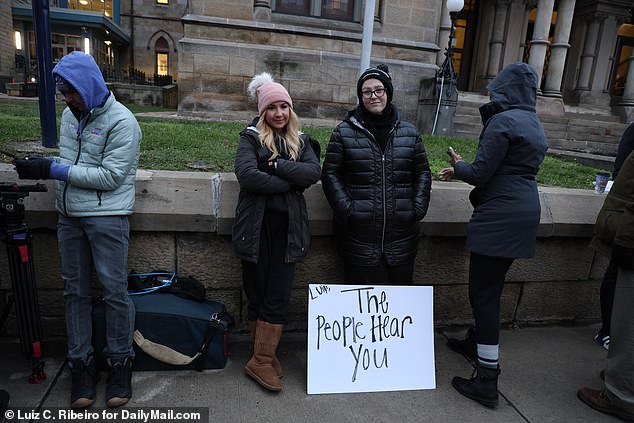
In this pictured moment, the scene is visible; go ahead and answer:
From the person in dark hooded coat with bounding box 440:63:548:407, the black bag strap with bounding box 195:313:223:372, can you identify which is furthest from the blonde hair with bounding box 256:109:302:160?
the black bag strap with bounding box 195:313:223:372

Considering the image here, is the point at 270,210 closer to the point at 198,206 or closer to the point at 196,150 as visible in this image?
the point at 198,206

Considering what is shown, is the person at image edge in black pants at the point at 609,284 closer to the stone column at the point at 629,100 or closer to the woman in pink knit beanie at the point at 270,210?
the woman in pink knit beanie at the point at 270,210

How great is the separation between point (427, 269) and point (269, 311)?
157 centimetres

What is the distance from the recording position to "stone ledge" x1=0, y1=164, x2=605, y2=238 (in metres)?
3.26

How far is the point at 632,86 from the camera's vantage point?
60.2 ft

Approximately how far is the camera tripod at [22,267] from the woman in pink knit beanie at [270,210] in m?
1.22

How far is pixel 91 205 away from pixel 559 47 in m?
17.7

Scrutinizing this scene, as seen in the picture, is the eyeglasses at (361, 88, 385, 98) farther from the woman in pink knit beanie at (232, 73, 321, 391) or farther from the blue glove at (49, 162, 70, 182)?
the blue glove at (49, 162, 70, 182)

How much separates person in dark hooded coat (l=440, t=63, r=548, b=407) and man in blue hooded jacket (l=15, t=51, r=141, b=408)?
2145mm

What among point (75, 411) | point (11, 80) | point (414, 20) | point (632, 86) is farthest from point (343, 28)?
point (11, 80)

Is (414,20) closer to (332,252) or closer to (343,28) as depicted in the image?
(343,28)

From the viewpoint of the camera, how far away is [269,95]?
2.94m

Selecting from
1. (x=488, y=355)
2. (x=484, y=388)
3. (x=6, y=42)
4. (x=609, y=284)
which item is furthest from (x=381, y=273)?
(x=6, y=42)

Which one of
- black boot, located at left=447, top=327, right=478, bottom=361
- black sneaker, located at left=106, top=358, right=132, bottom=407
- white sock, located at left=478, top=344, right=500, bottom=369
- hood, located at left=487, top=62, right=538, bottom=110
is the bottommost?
black boot, located at left=447, top=327, right=478, bottom=361
